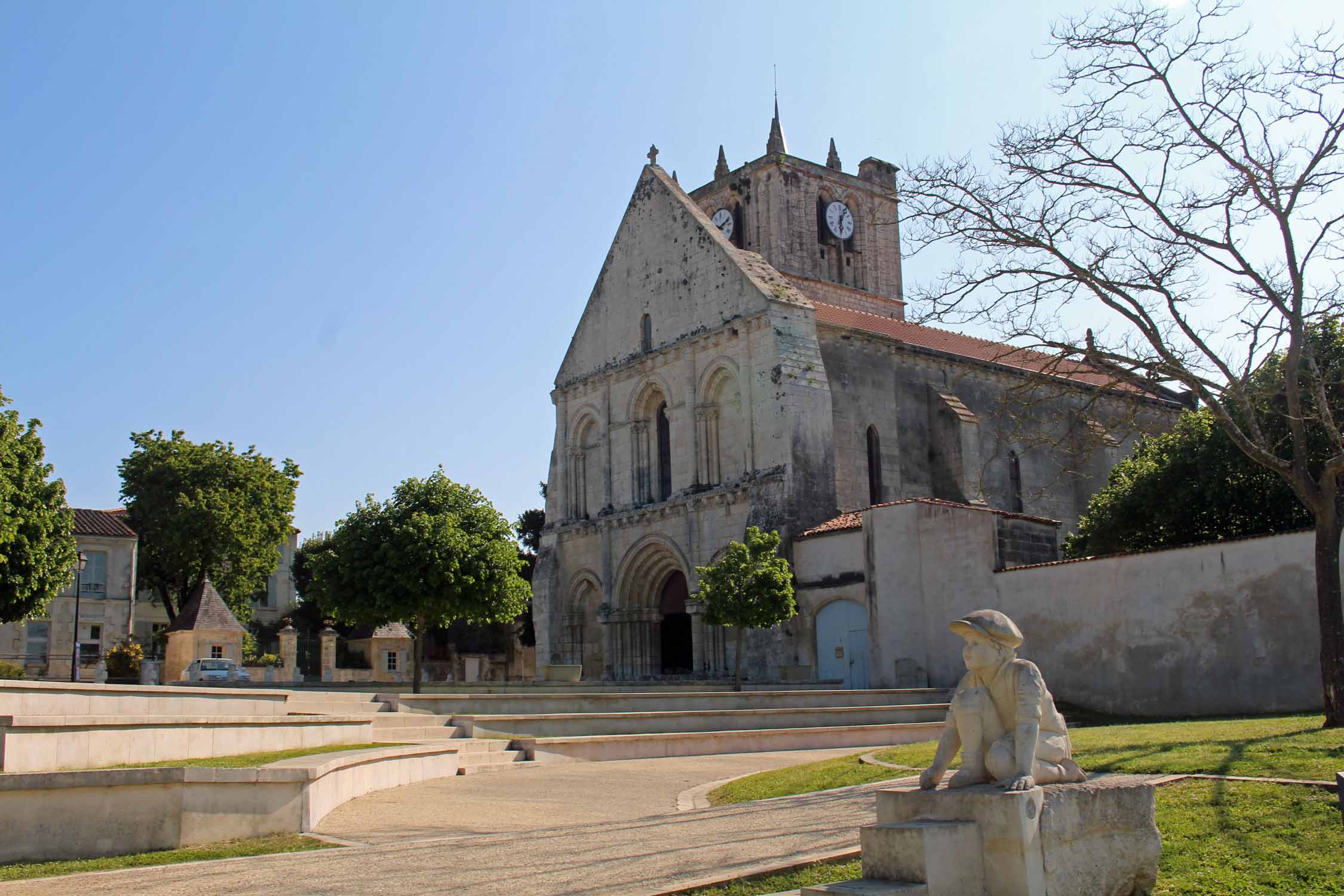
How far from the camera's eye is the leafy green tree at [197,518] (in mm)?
51781

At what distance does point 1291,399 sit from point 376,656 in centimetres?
4042

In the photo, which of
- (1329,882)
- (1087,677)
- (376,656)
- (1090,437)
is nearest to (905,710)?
(1087,677)

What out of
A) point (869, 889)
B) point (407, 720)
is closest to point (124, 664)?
point (407, 720)

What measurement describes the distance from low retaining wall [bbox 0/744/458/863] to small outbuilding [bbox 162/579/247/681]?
30797 mm

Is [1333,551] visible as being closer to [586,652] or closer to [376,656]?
[586,652]

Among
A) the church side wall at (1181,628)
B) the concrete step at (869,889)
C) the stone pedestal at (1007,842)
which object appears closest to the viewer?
the concrete step at (869,889)

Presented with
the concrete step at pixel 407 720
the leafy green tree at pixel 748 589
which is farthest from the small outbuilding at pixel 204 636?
the concrete step at pixel 407 720

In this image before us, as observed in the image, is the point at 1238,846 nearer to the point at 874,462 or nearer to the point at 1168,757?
the point at 1168,757

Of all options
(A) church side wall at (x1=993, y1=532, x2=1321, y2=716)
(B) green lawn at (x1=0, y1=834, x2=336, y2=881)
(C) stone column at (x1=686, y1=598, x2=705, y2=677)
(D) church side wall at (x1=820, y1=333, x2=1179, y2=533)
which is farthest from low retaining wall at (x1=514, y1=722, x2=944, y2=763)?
(D) church side wall at (x1=820, y1=333, x2=1179, y2=533)

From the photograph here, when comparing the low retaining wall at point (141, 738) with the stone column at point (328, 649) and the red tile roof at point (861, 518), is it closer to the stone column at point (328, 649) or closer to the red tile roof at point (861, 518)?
the red tile roof at point (861, 518)

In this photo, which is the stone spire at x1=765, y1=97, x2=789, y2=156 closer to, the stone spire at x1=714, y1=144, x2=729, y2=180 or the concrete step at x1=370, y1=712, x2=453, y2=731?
the stone spire at x1=714, y1=144, x2=729, y2=180

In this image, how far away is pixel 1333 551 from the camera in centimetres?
1545

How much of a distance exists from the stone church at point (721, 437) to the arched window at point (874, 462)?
5cm

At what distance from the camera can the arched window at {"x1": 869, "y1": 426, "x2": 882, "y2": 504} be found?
3619 centimetres
